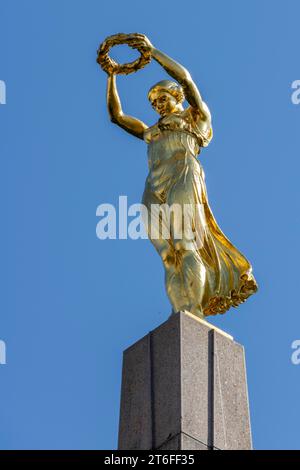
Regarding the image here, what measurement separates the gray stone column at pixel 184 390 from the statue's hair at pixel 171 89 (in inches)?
127

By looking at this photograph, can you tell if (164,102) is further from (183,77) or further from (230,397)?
(230,397)

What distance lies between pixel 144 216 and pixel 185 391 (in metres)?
2.83

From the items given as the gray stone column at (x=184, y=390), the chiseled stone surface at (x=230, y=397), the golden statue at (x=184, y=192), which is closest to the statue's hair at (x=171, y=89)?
the golden statue at (x=184, y=192)

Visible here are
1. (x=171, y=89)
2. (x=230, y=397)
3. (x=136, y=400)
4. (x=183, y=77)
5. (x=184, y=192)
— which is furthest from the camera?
(x=171, y=89)

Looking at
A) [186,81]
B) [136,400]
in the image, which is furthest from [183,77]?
[136,400]

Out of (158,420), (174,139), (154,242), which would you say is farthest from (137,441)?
(174,139)

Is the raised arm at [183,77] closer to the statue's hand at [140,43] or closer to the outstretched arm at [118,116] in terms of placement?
the statue's hand at [140,43]

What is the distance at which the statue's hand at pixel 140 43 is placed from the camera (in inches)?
688

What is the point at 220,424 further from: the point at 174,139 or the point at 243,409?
the point at 174,139

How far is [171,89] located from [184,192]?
5.31ft

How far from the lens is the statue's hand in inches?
688

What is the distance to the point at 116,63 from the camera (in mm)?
18219

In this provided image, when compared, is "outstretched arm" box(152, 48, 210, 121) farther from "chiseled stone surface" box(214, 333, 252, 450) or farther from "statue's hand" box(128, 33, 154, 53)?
"chiseled stone surface" box(214, 333, 252, 450)

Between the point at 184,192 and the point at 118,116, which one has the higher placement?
the point at 118,116
